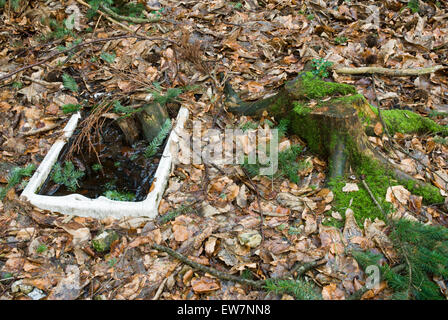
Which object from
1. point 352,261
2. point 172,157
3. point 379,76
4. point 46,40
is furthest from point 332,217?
point 46,40

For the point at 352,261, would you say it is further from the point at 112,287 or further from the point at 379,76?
the point at 379,76

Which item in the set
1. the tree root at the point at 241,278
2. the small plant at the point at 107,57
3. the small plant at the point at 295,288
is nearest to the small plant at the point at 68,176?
the tree root at the point at 241,278

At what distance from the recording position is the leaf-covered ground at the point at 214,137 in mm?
2643

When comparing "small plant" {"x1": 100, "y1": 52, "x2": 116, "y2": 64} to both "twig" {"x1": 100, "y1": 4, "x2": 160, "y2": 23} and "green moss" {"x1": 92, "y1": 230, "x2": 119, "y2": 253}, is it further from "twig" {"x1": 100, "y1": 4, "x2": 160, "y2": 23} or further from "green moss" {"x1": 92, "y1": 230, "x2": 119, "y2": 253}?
"green moss" {"x1": 92, "y1": 230, "x2": 119, "y2": 253}

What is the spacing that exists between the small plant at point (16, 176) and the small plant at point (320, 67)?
3336 millimetres

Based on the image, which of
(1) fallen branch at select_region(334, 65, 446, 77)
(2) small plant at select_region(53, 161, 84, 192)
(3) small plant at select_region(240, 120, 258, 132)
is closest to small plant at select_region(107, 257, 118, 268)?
(2) small plant at select_region(53, 161, 84, 192)

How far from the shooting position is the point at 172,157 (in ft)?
11.0

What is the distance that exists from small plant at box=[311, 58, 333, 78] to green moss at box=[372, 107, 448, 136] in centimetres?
73

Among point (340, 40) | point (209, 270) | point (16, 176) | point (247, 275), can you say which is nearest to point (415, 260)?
point (247, 275)

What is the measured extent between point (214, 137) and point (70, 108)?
1.72 m

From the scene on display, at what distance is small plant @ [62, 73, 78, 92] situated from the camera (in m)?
4.10

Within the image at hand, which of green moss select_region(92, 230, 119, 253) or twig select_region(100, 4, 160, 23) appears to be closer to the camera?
green moss select_region(92, 230, 119, 253)

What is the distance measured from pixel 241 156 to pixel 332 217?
1.08m

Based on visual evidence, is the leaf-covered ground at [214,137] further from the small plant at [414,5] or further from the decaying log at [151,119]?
the decaying log at [151,119]
